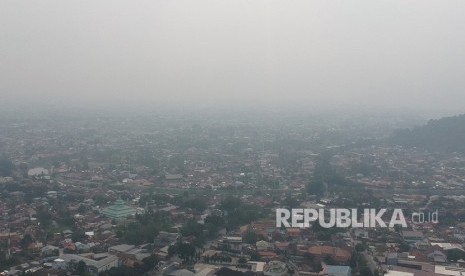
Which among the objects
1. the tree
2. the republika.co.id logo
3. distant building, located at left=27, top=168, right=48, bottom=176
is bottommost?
the republika.co.id logo

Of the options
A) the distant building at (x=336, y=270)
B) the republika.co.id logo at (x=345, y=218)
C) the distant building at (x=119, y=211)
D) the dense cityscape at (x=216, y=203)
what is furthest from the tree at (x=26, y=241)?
the distant building at (x=336, y=270)

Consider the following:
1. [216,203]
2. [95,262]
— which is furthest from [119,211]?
[95,262]

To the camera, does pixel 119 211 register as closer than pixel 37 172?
Yes

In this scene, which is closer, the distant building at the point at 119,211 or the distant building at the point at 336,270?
the distant building at the point at 336,270

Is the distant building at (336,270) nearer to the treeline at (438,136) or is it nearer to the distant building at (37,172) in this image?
the distant building at (37,172)

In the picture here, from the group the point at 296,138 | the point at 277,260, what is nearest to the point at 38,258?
the point at 277,260

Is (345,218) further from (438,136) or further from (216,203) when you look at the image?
(438,136)

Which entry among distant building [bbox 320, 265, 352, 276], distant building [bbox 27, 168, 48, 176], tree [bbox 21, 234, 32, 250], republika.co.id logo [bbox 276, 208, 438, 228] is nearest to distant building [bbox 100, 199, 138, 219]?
tree [bbox 21, 234, 32, 250]

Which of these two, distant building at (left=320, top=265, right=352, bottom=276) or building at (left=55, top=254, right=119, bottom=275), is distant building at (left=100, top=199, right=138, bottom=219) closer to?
building at (left=55, top=254, right=119, bottom=275)
